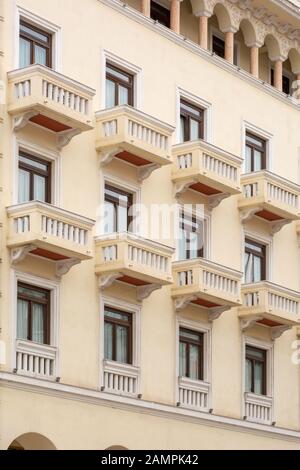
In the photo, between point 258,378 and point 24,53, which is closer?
point 24,53

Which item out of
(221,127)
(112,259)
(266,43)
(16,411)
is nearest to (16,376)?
(16,411)

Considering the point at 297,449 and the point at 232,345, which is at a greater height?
the point at 232,345

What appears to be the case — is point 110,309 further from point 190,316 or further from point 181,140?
point 181,140

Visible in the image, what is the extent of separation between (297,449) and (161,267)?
7325mm

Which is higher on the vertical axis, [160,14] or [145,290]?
[160,14]

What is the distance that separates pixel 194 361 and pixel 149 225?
351 centimetres

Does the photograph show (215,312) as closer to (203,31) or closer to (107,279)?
(107,279)

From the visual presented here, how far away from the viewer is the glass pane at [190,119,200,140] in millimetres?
35875

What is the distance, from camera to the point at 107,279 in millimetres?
31844

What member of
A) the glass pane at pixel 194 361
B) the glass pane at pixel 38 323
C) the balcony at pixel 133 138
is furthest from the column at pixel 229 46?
the glass pane at pixel 38 323

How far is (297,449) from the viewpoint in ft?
122

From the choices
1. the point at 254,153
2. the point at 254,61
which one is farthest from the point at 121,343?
the point at 254,61

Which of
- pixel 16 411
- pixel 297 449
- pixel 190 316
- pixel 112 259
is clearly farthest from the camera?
pixel 297 449

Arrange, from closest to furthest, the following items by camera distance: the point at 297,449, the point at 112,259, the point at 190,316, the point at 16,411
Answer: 1. the point at 16,411
2. the point at 112,259
3. the point at 190,316
4. the point at 297,449
